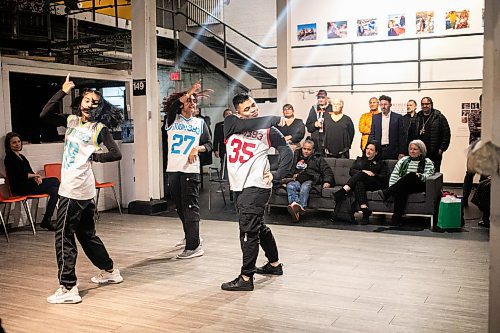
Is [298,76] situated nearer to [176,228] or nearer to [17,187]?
[176,228]

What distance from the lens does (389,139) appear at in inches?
335

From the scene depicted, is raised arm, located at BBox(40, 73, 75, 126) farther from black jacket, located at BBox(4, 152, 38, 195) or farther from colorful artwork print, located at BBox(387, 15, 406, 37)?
colorful artwork print, located at BBox(387, 15, 406, 37)

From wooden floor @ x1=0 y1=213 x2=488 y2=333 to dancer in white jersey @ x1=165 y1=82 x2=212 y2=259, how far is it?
0.35 metres

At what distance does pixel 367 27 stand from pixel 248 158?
7825 millimetres

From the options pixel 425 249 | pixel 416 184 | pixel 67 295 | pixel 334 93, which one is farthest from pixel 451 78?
pixel 67 295

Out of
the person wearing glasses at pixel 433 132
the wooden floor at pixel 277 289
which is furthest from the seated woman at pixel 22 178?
the person wearing glasses at pixel 433 132

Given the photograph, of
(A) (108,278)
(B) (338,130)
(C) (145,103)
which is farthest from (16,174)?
(B) (338,130)

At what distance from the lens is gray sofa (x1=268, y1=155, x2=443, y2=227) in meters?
7.16

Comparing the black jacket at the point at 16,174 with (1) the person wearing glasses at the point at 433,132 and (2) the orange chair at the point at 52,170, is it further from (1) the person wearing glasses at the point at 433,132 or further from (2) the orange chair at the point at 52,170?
(1) the person wearing glasses at the point at 433,132

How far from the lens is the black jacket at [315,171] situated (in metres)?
8.02

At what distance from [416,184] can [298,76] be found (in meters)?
5.91

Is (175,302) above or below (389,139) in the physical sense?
below

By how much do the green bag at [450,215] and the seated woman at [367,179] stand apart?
36.0 inches

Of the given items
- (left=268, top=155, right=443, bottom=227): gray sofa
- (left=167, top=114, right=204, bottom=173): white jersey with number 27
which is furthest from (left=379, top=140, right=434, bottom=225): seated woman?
(left=167, top=114, right=204, bottom=173): white jersey with number 27
